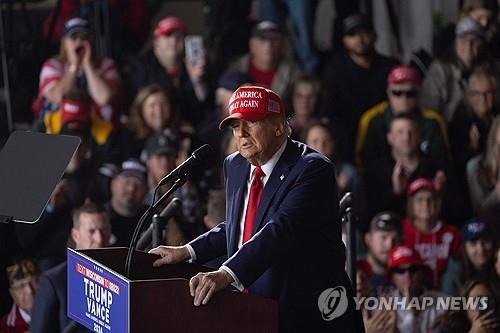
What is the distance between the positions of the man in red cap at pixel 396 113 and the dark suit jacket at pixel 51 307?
260 cm

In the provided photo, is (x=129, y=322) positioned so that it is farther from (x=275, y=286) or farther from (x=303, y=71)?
(x=303, y=71)

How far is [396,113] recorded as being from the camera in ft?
28.7

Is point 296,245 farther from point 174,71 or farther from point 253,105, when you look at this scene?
point 174,71

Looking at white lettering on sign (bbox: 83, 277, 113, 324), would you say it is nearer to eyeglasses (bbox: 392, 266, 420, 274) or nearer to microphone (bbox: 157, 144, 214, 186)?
microphone (bbox: 157, 144, 214, 186)

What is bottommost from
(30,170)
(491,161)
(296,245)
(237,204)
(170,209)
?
(491,161)

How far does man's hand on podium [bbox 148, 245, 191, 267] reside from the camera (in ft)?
15.8

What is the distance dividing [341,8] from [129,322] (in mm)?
5687

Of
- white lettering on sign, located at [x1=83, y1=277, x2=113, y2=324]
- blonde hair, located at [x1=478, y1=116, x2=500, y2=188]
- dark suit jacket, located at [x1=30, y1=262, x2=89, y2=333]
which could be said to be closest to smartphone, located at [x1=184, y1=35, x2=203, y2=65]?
blonde hair, located at [x1=478, y1=116, x2=500, y2=188]

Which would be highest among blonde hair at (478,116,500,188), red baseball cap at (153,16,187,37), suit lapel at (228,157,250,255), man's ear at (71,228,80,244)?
red baseball cap at (153,16,187,37)

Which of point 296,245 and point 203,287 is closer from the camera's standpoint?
point 203,287

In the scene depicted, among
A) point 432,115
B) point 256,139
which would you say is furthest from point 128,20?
point 256,139

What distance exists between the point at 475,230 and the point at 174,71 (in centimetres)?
247

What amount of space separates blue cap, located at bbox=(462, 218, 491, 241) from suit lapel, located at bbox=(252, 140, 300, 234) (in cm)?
340

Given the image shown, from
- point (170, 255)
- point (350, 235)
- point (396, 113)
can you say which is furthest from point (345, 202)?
point (396, 113)
